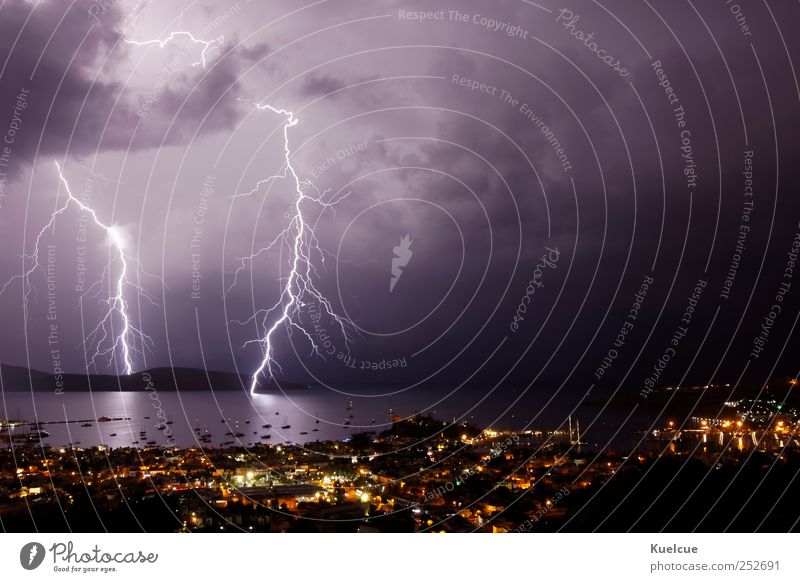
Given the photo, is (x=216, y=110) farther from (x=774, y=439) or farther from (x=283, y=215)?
(x=774, y=439)

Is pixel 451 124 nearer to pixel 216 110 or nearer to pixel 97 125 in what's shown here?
pixel 216 110

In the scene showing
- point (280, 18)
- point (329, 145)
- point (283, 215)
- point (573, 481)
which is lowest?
point (573, 481)

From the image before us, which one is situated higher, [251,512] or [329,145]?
[329,145]
